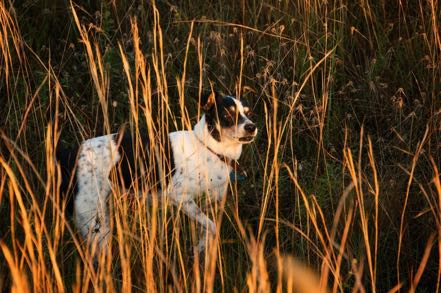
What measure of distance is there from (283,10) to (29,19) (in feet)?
6.51

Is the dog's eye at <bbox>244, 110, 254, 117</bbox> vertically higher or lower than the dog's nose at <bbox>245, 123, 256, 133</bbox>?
lower

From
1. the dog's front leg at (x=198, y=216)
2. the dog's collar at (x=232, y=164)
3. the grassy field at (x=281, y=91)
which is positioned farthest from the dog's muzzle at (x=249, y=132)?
the dog's front leg at (x=198, y=216)

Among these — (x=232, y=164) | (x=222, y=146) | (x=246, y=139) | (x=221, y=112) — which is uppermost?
(x=221, y=112)

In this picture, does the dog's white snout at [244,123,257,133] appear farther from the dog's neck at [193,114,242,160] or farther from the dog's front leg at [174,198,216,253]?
the dog's front leg at [174,198,216,253]

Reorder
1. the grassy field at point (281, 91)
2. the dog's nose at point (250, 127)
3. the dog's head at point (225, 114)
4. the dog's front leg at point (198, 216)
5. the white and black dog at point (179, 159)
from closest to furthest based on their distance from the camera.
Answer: the dog's front leg at point (198, 216) < the grassy field at point (281, 91) < the white and black dog at point (179, 159) < the dog's nose at point (250, 127) < the dog's head at point (225, 114)

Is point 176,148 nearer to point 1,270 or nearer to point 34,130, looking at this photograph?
point 34,130

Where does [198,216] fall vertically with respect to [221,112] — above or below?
below

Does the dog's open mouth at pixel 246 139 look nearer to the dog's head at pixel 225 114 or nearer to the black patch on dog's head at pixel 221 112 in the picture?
the dog's head at pixel 225 114

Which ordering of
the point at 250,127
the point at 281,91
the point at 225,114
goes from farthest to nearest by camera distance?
the point at 281,91, the point at 225,114, the point at 250,127

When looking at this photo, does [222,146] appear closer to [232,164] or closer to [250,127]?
[232,164]

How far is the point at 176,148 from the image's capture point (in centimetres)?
475

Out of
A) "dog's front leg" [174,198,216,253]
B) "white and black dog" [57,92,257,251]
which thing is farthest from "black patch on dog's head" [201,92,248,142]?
"dog's front leg" [174,198,216,253]

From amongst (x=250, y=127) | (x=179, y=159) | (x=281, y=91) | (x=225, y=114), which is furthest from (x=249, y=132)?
(x=281, y=91)

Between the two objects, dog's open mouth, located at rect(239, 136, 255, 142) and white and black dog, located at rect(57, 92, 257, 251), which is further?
dog's open mouth, located at rect(239, 136, 255, 142)
